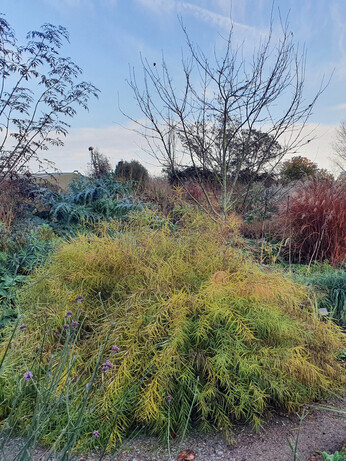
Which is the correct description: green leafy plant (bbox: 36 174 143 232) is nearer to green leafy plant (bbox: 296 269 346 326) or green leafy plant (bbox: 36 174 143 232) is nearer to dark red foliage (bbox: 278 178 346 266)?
green leafy plant (bbox: 296 269 346 326)

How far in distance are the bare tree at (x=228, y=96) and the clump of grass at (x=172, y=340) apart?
5.95 ft

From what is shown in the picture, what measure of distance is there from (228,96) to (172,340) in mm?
3242

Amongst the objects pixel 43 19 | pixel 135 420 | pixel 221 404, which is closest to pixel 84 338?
pixel 135 420

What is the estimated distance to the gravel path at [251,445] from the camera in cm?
183

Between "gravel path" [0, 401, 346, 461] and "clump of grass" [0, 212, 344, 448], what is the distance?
8 cm

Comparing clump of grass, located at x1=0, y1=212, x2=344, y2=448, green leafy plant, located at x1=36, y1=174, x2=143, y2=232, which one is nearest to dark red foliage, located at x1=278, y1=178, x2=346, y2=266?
green leafy plant, located at x1=36, y1=174, x2=143, y2=232

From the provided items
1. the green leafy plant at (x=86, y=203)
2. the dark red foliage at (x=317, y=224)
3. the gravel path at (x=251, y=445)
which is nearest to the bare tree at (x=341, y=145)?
the dark red foliage at (x=317, y=224)

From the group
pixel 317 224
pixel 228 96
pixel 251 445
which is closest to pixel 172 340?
pixel 251 445

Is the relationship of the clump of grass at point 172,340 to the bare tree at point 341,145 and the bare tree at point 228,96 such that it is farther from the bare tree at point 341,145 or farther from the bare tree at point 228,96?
the bare tree at point 341,145

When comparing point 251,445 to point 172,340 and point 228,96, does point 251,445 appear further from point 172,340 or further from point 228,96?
point 228,96

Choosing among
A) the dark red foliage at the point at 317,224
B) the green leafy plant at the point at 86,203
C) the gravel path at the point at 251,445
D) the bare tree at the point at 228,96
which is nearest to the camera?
the gravel path at the point at 251,445

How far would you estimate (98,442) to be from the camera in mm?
1873

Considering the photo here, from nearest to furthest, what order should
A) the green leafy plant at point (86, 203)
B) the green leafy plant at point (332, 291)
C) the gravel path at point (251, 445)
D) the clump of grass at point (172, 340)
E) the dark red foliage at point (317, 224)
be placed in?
1. the gravel path at point (251, 445)
2. the clump of grass at point (172, 340)
3. the green leafy plant at point (332, 291)
4. the green leafy plant at point (86, 203)
5. the dark red foliage at point (317, 224)

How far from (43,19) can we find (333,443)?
26.2 ft
